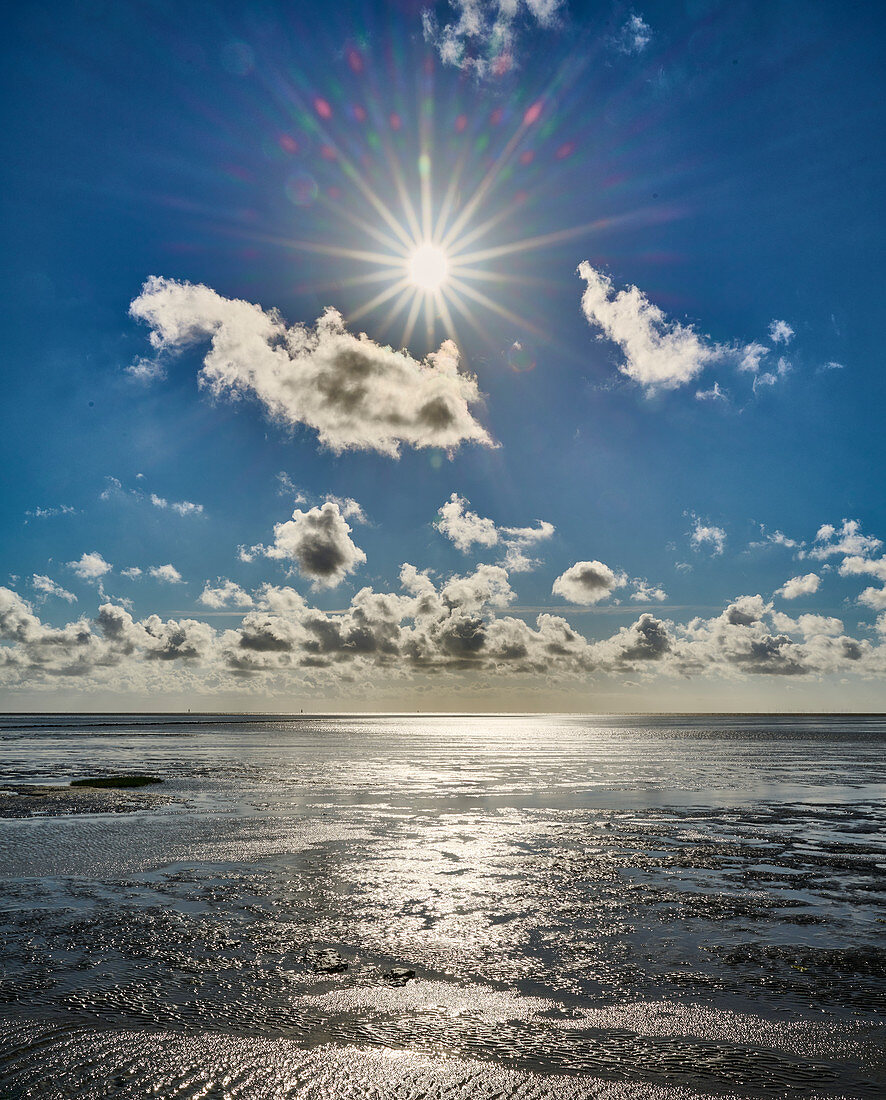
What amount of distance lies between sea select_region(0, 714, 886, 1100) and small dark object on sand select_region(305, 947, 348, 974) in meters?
0.06

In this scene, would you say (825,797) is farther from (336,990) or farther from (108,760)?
(108,760)

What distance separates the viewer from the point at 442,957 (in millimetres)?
12844

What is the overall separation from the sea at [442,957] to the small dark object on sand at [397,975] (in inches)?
3.1

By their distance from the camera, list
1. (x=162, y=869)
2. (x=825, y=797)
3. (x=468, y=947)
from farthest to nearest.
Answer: (x=825, y=797) < (x=162, y=869) < (x=468, y=947)

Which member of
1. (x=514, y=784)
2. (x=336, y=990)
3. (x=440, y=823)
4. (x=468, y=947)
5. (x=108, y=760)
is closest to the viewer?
(x=336, y=990)

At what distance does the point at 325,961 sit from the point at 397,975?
1.48 meters

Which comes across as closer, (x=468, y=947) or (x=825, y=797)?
(x=468, y=947)

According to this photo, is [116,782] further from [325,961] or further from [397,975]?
[397,975]

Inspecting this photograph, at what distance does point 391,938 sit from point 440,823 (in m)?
14.6

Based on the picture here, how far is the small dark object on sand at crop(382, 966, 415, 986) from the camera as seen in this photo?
38.1 feet

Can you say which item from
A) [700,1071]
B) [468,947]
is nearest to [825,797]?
[468,947]

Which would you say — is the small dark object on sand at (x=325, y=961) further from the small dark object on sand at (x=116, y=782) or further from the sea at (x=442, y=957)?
the small dark object on sand at (x=116, y=782)

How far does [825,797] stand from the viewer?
3769 cm

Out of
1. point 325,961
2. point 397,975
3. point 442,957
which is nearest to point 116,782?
point 325,961
